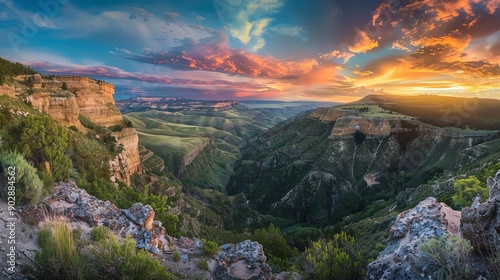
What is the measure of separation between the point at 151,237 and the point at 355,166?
117 m

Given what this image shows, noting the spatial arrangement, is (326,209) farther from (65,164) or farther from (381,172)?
(65,164)

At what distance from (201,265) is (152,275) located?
22.1ft

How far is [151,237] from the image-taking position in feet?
53.6

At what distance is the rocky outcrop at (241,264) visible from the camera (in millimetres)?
16312

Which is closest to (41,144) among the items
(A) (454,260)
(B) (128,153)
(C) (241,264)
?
(C) (241,264)

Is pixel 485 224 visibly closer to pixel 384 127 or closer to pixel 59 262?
pixel 59 262

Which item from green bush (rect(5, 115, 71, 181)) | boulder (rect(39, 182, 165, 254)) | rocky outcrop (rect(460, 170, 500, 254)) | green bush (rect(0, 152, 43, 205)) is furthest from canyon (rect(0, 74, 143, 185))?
rocky outcrop (rect(460, 170, 500, 254))

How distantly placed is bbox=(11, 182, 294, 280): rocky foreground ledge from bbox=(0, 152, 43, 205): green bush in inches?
30.3

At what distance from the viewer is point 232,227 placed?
76438mm

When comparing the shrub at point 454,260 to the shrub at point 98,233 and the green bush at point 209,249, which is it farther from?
the shrub at point 98,233

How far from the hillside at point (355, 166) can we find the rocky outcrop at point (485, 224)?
93.6 m

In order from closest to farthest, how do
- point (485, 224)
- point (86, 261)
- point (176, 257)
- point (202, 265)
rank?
point (86, 261)
point (485, 224)
point (176, 257)
point (202, 265)

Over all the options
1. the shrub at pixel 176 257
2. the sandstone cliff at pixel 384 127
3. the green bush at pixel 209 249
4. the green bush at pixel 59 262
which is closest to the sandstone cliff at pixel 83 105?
the green bush at pixel 209 249

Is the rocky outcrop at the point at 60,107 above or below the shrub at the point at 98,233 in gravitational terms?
above
